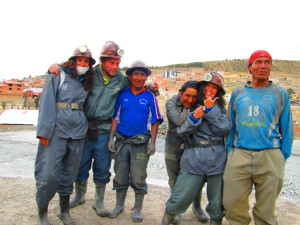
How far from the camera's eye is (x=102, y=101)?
10.3ft

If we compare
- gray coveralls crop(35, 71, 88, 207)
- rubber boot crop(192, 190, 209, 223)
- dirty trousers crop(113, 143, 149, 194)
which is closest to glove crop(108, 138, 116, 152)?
dirty trousers crop(113, 143, 149, 194)

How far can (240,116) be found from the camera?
2.58 metres

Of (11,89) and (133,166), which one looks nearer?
(133,166)

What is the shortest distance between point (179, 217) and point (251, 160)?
1.26m

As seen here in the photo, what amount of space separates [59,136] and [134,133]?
0.87 metres

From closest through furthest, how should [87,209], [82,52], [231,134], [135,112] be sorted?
[231,134] → [82,52] → [135,112] → [87,209]

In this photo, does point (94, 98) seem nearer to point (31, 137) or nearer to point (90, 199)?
point (90, 199)

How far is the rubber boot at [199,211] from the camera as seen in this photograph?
10.7 feet

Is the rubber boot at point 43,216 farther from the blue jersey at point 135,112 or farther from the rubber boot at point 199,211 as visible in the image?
the rubber boot at point 199,211

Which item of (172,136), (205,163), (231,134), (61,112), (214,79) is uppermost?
(214,79)

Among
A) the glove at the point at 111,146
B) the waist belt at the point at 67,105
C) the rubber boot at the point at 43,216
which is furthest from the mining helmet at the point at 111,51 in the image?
the rubber boot at the point at 43,216

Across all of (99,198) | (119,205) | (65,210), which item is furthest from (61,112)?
(119,205)

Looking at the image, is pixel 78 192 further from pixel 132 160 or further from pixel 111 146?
pixel 132 160

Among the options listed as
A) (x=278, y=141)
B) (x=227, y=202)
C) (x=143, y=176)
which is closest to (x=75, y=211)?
(x=143, y=176)
